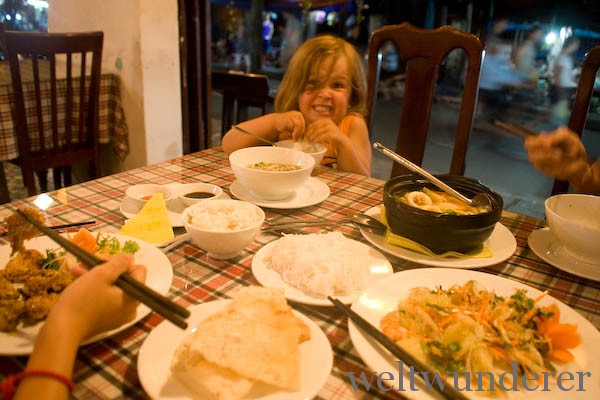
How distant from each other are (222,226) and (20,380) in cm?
56

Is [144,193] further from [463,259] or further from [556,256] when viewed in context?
[556,256]

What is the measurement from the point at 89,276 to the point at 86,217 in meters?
0.65

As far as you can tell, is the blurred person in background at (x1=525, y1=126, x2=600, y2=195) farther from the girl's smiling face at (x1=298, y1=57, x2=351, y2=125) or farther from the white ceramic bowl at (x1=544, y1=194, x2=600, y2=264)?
the girl's smiling face at (x1=298, y1=57, x2=351, y2=125)

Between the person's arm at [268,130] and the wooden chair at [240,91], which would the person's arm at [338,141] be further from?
the wooden chair at [240,91]

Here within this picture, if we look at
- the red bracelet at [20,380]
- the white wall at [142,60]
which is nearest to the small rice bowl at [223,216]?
the red bracelet at [20,380]

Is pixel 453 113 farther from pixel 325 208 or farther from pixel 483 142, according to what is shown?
pixel 325 208

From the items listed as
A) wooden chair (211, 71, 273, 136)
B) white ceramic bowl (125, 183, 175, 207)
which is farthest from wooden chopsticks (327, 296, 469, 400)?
wooden chair (211, 71, 273, 136)

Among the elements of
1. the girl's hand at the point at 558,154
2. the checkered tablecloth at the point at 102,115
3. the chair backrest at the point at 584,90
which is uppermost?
the chair backrest at the point at 584,90

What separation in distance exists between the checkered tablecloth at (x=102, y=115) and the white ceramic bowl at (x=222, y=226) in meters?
2.38

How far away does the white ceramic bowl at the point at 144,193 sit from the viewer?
132 centimetres

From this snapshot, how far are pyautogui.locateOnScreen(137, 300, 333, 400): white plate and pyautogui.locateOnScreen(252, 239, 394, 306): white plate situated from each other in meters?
0.12

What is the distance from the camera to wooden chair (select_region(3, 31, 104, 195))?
257 centimetres

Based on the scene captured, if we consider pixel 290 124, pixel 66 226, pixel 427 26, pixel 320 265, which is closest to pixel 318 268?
pixel 320 265

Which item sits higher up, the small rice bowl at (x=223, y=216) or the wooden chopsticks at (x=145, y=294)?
the wooden chopsticks at (x=145, y=294)
